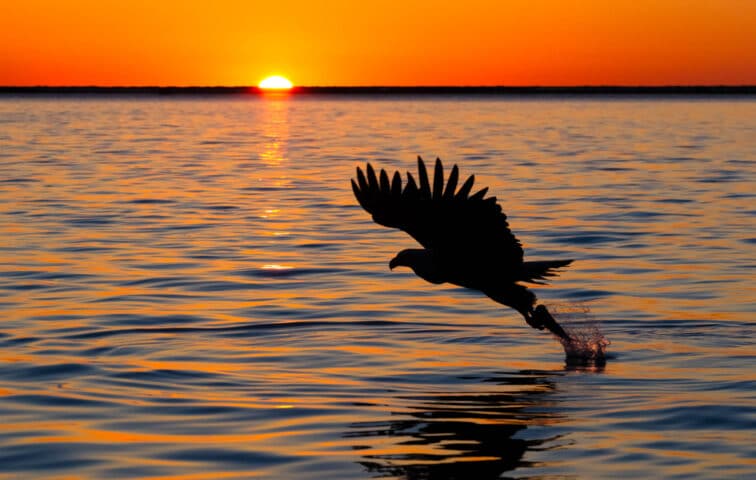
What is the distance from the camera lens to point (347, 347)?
40.9ft

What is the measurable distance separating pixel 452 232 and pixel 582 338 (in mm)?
2021

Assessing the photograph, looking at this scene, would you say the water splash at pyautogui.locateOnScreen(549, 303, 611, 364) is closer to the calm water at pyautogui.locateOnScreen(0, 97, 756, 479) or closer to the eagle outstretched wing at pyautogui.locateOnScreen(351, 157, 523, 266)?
the calm water at pyautogui.locateOnScreen(0, 97, 756, 479)

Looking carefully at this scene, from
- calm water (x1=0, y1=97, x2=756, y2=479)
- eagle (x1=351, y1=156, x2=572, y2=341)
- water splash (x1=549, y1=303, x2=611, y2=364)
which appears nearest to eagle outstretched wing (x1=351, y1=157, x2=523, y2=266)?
eagle (x1=351, y1=156, x2=572, y2=341)

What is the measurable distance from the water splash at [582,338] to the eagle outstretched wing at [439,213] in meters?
1.30

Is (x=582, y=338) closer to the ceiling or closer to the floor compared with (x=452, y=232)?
closer to the floor

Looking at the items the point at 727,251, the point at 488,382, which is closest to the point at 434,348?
the point at 488,382

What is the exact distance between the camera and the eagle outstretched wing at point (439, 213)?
10.8 m

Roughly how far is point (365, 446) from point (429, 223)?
249 cm

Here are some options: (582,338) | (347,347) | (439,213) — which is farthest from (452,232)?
(582,338)

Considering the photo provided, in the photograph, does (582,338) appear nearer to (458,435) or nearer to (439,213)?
(439,213)

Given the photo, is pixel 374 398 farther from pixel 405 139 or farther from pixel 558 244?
pixel 405 139

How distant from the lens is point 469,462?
8602mm

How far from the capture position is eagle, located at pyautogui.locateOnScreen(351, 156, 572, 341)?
1083cm

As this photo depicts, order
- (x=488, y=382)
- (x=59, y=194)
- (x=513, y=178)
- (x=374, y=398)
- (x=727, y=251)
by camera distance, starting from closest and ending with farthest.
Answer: (x=374, y=398), (x=488, y=382), (x=727, y=251), (x=59, y=194), (x=513, y=178)
